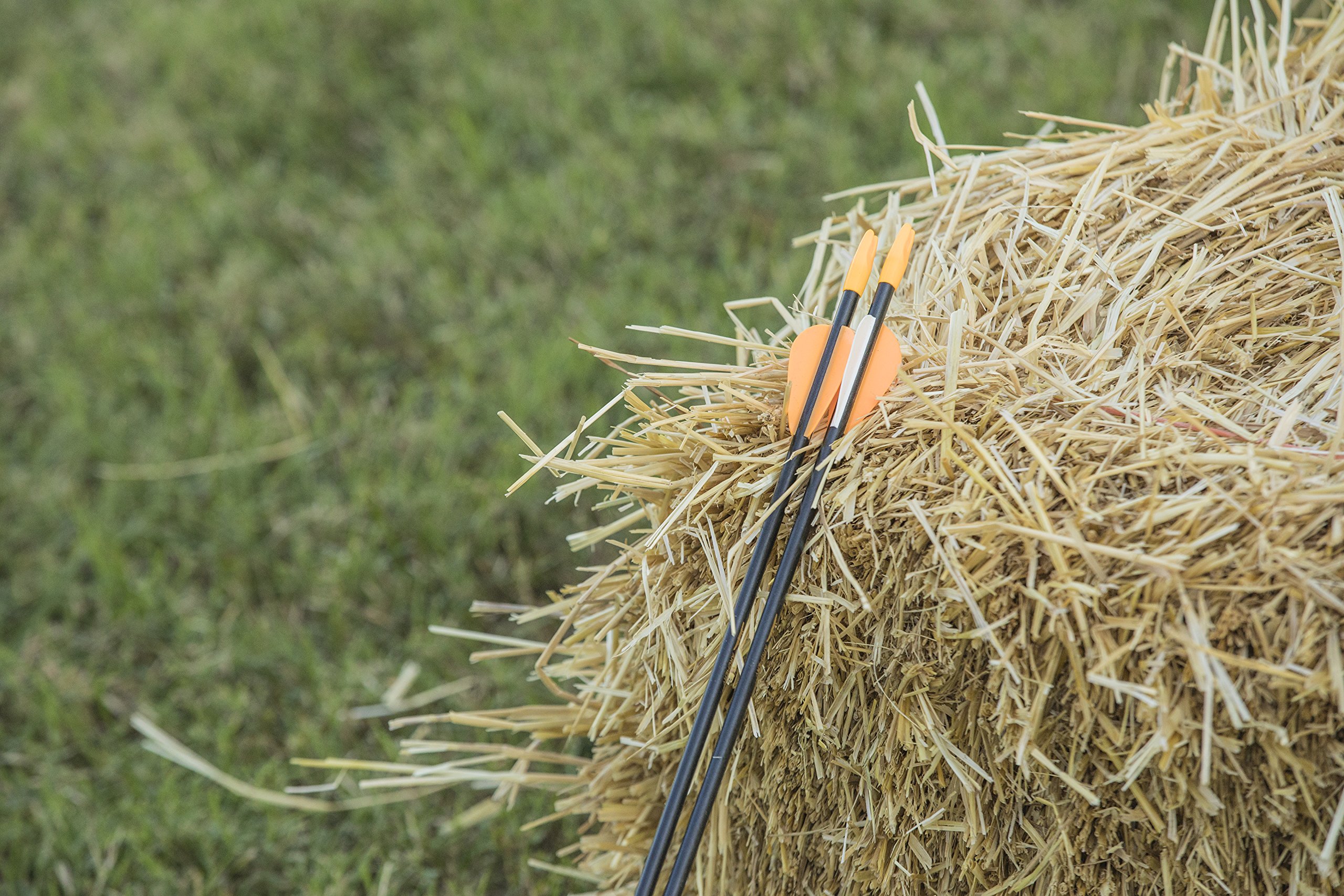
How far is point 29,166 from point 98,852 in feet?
8.06

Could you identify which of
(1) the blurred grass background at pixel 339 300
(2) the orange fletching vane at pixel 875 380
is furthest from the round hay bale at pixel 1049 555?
(1) the blurred grass background at pixel 339 300

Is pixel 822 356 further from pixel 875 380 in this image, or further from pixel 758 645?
pixel 758 645

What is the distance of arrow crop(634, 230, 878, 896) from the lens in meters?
1.27

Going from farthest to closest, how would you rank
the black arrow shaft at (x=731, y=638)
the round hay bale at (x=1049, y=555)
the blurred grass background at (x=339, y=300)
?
1. the blurred grass background at (x=339, y=300)
2. the black arrow shaft at (x=731, y=638)
3. the round hay bale at (x=1049, y=555)

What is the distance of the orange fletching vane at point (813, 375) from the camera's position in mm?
1324

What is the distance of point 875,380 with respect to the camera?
1.32 meters

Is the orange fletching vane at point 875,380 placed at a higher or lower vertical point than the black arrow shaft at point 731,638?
higher

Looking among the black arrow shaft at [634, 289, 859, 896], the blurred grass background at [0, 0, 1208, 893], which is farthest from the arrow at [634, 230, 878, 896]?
the blurred grass background at [0, 0, 1208, 893]

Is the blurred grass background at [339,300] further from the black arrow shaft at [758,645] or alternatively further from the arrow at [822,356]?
the arrow at [822,356]

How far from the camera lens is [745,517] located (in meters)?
1.32

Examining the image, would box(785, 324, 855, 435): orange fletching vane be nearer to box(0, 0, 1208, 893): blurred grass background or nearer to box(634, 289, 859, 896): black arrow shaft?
box(634, 289, 859, 896): black arrow shaft

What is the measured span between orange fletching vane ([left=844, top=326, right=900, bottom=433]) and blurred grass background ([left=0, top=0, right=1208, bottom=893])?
3.59 ft

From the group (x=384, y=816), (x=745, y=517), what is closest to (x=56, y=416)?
(x=384, y=816)

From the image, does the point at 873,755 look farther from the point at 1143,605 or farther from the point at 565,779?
the point at 565,779
